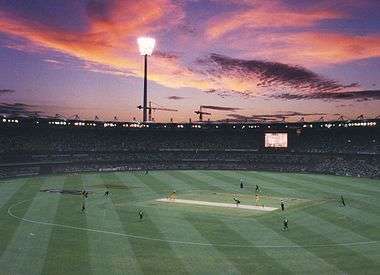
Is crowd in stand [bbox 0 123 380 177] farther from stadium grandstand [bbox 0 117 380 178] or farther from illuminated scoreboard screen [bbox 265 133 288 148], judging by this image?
illuminated scoreboard screen [bbox 265 133 288 148]

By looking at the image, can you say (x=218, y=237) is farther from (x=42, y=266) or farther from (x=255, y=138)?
(x=255, y=138)

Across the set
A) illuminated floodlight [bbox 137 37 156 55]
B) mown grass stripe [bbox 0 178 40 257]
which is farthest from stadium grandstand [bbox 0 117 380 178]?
illuminated floodlight [bbox 137 37 156 55]

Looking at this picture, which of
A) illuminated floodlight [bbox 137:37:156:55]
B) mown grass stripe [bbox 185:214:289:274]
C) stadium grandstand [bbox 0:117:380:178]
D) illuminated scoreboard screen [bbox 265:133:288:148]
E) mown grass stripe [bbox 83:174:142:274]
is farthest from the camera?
illuminated scoreboard screen [bbox 265:133:288:148]

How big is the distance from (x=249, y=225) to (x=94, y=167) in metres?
62.6

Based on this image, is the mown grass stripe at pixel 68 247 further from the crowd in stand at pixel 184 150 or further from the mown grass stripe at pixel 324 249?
the crowd in stand at pixel 184 150

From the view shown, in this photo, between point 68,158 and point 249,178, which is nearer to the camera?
point 249,178

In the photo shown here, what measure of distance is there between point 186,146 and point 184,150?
1802mm

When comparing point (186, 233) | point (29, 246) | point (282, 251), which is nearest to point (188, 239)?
point (186, 233)

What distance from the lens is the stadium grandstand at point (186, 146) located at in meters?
96.0

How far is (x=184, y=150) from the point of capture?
370ft

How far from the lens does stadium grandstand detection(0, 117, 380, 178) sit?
96000 millimetres

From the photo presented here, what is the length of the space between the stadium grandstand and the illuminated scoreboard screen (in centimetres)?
25

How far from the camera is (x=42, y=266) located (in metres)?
31.3

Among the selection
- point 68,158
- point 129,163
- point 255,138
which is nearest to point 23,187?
point 68,158
